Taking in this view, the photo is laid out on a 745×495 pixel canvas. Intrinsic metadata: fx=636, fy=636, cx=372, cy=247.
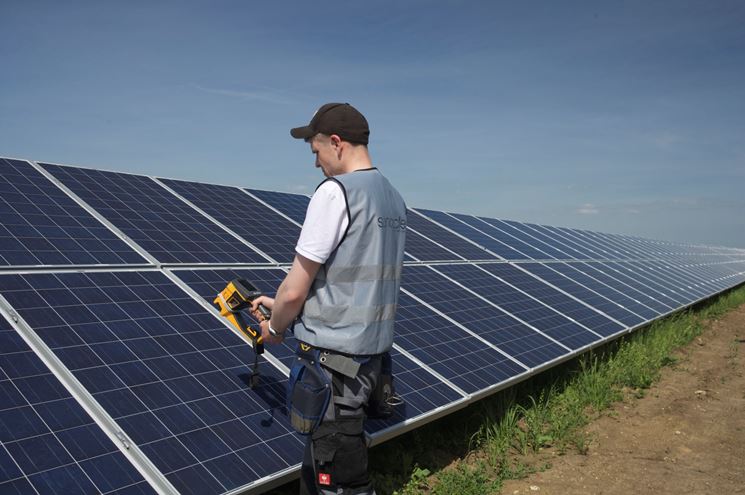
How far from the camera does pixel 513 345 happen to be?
771 centimetres

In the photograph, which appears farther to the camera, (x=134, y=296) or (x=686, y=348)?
(x=686, y=348)

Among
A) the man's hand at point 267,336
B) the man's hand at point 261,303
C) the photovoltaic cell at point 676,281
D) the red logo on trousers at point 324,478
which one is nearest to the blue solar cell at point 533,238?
the photovoltaic cell at point 676,281

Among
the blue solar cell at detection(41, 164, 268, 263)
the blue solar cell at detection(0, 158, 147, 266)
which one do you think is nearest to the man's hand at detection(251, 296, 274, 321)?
the blue solar cell at detection(0, 158, 147, 266)

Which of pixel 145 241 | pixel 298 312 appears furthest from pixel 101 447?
pixel 145 241

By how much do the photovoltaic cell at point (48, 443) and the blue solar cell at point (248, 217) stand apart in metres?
3.55

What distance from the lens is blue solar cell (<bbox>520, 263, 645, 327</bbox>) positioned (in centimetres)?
1134

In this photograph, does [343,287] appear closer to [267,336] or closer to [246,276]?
[267,336]

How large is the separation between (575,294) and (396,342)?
253 inches

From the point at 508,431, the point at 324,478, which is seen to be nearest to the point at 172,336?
the point at 324,478

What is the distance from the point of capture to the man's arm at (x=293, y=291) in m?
3.46

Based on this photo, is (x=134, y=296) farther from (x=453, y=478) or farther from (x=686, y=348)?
(x=686, y=348)

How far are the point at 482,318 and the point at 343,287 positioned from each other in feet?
16.0

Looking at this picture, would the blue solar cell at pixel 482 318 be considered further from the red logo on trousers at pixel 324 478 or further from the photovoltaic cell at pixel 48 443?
the photovoltaic cell at pixel 48 443

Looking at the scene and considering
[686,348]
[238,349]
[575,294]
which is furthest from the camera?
[686,348]
